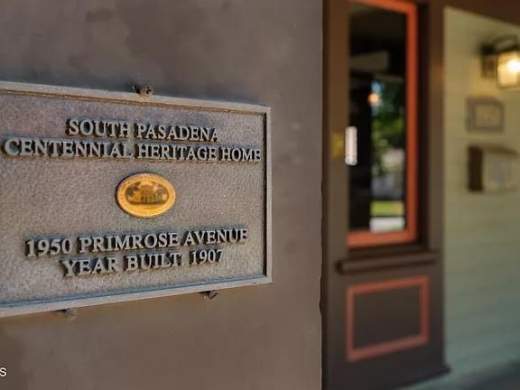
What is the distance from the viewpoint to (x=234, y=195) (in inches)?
111

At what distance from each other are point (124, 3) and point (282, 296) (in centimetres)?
150

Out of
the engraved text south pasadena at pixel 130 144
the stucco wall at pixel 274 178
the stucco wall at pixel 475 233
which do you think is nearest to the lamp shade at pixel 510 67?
the stucco wall at pixel 475 233

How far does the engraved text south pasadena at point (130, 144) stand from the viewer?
2289 millimetres

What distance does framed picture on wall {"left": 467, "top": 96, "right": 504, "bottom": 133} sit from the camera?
561cm

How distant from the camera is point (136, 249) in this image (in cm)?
250

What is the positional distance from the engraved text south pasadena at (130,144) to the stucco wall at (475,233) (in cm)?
320

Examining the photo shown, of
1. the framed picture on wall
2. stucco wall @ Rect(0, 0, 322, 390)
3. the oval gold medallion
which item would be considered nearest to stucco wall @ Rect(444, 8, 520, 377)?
the framed picture on wall

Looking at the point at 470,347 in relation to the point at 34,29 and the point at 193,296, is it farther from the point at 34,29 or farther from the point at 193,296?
the point at 34,29

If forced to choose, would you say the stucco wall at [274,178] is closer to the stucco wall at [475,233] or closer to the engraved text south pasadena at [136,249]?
the engraved text south pasadena at [136,249]

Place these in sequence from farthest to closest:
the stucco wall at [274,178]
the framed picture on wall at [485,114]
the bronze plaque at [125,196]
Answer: the framed picture on wall at [485,114] → the stucco wall at [274,178] → the bronze plaque at [125,196]

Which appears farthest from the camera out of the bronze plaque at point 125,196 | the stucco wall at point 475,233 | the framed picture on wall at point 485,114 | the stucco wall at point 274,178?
the framed picture on wall at point 485,114

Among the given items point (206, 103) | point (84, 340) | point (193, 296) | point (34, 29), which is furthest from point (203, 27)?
point (84, 340)

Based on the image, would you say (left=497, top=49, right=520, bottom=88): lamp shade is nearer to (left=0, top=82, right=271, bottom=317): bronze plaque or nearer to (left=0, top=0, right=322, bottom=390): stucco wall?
(left=0, top=0, right=322, bottom=390): stucco wall

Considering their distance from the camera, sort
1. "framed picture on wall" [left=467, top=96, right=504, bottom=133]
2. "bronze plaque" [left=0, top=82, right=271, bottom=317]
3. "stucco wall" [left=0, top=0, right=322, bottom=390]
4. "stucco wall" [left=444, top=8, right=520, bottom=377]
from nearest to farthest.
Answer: "bronze plaque" [left=0, top=82, right=271, bottom=317] → "stucco wall" [left=0, top=0, right=322, bottom=390] → "stucco wall" [left=444, top=8, right=520, bottom=377] → "framed picture on wall" [left=467, top=96, right=504, bottom=133]
